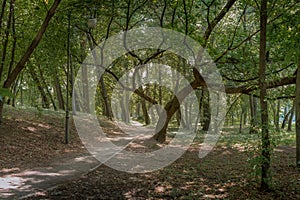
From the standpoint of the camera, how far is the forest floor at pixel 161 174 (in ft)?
18.2

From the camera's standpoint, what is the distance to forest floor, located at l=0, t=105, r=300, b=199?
5.54 m

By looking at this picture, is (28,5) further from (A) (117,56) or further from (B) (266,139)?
(B) (266,139)

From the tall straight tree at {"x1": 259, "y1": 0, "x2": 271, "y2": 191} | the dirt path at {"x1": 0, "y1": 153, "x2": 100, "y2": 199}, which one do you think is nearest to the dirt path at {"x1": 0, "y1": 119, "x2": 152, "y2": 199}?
the dirt path at {"x1": 0, "y1": 153, "x2": 100, "y2": 199}

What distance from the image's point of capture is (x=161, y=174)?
7.31 metres

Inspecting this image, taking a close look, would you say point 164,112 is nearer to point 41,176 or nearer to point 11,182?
point 41,176

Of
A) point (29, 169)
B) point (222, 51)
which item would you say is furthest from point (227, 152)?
point (29, 169)

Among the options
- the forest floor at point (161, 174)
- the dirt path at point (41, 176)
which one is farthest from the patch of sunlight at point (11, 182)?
the forest floor at point (161, 174)

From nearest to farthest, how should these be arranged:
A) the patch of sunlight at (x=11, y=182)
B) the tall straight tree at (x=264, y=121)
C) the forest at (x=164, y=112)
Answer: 1. the tall straight tree at (x=264, y=121)
2. the patch of sunlight at (x=11, y=182)
3. the forest at (x=164, y=112)

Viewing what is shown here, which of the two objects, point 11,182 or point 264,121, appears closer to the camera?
point 264,121

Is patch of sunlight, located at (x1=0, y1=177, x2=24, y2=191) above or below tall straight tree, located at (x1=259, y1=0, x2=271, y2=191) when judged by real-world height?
below

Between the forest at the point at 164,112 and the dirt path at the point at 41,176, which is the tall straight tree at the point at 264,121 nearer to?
the forest at the point at 164,112

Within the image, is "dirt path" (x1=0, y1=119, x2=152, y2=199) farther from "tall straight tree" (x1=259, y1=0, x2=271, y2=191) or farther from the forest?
"tall straight tree" (x1=259, y1=0, x2=271, y2=191)

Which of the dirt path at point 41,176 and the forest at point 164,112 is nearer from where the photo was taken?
the dirt path at point 41,176

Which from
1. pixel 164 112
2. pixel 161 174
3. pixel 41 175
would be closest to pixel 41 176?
pixel 41 175
